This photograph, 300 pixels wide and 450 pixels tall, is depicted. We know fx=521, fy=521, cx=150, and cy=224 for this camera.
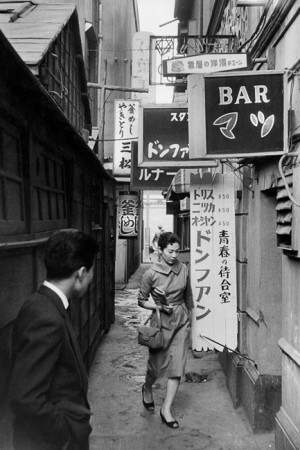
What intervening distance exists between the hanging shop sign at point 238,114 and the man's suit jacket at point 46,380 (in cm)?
316

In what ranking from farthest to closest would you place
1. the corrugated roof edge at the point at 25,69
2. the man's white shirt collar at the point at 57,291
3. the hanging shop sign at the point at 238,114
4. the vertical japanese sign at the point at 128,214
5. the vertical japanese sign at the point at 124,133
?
the vertical japanese sign at the point at 128,214 → the vertical japanese sign at the point at 124,133 → the hanging shop sign at the point at 238,114 → the corrugated roof edge at the point at 25,69 → the man's white shirt collar at the point at 57,291

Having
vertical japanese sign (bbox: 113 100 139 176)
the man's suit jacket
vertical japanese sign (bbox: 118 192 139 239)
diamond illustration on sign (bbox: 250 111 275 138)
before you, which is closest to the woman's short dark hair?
diamond illustration on sign (bbox: 250 111 275 138)

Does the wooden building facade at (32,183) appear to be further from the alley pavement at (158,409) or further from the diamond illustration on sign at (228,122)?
the diamond illustration on sign at (228,122)

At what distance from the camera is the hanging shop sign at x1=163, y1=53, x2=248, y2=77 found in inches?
261

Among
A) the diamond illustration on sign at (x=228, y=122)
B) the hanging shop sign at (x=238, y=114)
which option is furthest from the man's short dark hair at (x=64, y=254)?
the diamond illustration on sign at (x=228, y=122)

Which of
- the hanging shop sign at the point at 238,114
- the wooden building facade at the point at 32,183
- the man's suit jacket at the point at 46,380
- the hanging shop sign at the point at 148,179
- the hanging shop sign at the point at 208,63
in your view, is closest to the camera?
the man's suit jacket at the point at 46,380

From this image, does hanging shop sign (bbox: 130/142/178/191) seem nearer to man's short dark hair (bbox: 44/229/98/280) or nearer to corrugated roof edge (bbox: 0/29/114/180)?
corrugated roof edge (bbox: 0/29/114/180)

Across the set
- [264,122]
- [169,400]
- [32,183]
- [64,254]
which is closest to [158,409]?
[169,400]

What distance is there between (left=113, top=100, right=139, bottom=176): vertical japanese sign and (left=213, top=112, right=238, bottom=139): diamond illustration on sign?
8773 mm

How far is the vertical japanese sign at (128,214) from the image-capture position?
17.8 m

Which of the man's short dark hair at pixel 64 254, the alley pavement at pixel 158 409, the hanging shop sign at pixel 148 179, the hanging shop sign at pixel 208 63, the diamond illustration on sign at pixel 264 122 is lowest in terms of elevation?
the alley pavement at pixel 158 409

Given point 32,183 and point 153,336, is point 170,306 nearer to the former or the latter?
point 153,336

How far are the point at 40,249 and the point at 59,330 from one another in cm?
285

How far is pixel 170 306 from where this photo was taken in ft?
23.6
